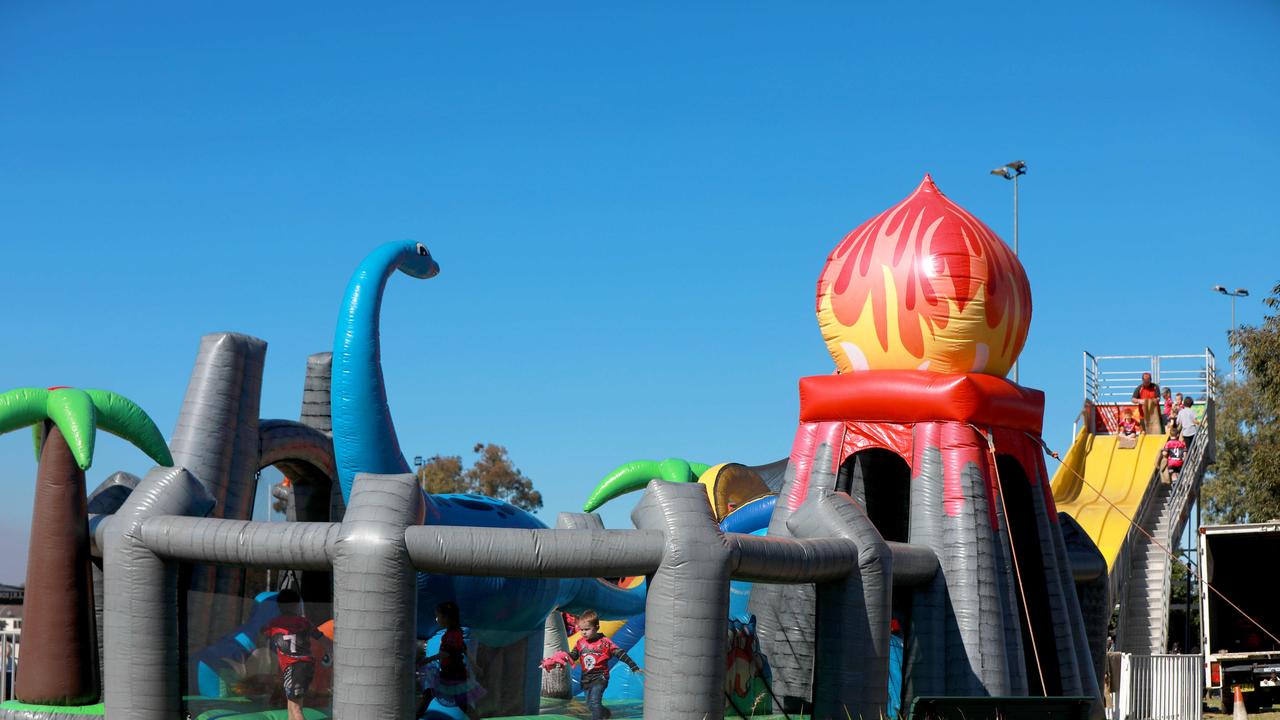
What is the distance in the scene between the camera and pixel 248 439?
13.1m

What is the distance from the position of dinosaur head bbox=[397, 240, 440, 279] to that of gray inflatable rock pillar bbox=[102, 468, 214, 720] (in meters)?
3.76

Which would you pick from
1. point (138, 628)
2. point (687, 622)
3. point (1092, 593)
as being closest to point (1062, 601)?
point (1092, 593)

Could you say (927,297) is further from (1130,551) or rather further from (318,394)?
(1130,551)

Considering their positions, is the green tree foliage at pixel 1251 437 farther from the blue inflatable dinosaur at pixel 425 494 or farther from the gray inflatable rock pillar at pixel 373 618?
the gray inflatable rock pillar at pixel 373 618

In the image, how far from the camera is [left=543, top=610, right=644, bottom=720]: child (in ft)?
A: 36.9

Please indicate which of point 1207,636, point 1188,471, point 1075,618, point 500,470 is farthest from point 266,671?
point 500,470

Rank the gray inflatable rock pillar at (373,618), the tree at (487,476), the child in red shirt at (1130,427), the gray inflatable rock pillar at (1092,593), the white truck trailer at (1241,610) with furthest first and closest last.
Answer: the tree at (487,476) → the child in red shirt at (1130,427) → the white truck trailer at (1241,610) → the gray inflatable rock pillar at (1092,593) → the gray inflatable rock pillar at (373,618)

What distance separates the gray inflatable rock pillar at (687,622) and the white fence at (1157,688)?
21.3 ft

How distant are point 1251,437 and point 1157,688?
84.3 ft

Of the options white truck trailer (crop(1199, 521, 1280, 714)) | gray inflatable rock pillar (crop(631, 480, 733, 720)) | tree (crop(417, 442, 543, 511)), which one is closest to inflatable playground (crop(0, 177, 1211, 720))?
gray inflatable rock pillar (crop(631, 480, 733, 720))

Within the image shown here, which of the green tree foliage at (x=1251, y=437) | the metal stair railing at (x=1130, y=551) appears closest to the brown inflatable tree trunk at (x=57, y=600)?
the metal stair railing at (x=1130, y=551)

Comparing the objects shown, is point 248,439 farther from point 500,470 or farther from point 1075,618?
point 500,470

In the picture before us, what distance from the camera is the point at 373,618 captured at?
9562mm

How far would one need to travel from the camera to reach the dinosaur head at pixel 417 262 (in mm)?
13289
